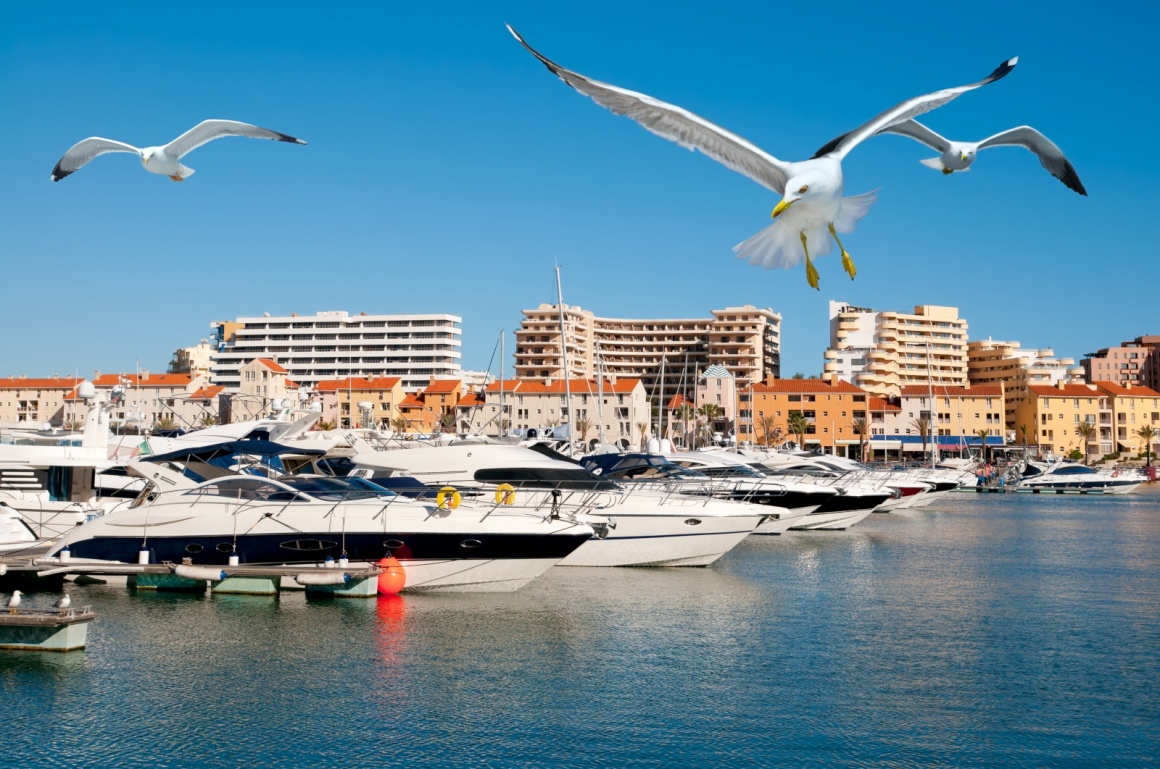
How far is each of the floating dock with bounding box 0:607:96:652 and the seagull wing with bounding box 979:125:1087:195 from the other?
50.5 ft

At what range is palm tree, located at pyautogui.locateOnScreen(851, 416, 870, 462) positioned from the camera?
141 metres

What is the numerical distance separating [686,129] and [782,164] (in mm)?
1212

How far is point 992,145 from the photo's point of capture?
17125 mm

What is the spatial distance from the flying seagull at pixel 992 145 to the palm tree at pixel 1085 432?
141m

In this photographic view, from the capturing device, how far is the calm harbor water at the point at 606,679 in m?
13.6

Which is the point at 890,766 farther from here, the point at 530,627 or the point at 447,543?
the point at 447,543

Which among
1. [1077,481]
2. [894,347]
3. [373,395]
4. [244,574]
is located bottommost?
[1077,481]

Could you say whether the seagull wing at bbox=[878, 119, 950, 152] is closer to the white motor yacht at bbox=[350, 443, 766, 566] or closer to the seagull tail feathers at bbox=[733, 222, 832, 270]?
the seagull tail feathers at bbox=[733, 222, 832, 270]

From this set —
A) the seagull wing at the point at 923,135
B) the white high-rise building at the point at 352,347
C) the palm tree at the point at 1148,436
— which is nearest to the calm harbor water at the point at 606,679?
the seagull wing at the point at 923,135

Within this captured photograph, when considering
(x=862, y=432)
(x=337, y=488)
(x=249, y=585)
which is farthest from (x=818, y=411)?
(x=249, y=585)

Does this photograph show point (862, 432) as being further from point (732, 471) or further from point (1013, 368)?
point (732, 471)

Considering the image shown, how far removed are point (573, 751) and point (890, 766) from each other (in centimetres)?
358

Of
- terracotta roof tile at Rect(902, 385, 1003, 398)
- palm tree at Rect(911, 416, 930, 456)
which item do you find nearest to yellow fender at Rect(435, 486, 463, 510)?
palm tree at Rect(911, 416, 930, 456)

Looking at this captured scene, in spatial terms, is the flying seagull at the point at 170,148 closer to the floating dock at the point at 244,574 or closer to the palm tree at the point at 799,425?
the floating dock at the point at 244,574
